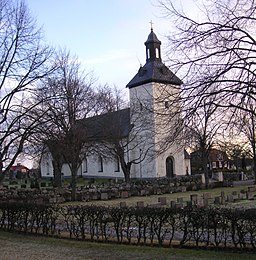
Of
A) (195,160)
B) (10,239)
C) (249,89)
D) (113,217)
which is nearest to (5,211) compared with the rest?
(10,239)

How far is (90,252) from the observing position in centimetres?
1051

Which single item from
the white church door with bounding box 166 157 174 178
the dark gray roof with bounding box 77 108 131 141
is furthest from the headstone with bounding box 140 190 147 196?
the white church door with bounding box 166 157 174 178

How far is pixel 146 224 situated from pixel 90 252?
6.09ft

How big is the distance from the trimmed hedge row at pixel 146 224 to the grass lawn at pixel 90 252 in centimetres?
53

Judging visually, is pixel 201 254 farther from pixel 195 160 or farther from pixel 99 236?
pixel 195 160

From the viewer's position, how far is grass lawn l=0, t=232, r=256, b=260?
9.73m

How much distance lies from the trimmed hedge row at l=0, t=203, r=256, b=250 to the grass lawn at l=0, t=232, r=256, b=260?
21.1 inches

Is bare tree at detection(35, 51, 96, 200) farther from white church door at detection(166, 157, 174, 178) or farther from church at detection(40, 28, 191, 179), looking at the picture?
white church door at detection(166, 157, 174, 178)

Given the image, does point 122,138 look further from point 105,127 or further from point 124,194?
point 124,194

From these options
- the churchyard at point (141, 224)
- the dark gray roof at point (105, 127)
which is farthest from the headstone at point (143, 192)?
the churchyard at point (141, 224)

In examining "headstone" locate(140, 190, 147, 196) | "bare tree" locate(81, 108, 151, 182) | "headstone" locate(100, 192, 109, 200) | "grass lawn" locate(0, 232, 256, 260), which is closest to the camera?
"grass lawn" locate(0, 232, 256, 260)

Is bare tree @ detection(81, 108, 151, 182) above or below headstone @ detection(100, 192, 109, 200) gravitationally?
above

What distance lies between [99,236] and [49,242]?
4.86 feet

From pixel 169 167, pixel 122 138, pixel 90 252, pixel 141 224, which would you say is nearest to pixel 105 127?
pixel 122 138
